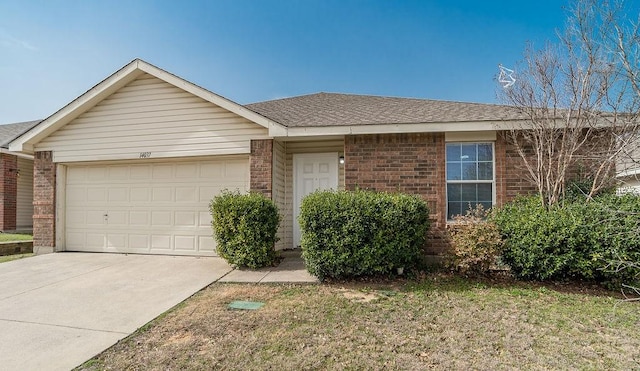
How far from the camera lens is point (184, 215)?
7.70 m

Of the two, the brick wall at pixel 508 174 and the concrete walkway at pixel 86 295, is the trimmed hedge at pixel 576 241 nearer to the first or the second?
the brick wall at pixel 508 174

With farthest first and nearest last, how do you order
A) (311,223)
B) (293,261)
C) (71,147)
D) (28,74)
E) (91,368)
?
(71,147) → (28,74) → (293,261) → (311,223) → (91,368)

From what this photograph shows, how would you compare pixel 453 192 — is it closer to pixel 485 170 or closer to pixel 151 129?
pixel 485 170

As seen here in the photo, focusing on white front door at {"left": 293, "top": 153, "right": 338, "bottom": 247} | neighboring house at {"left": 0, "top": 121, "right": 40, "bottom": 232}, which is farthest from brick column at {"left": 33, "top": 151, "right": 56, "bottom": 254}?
white front door at {"left": 293, "top": 153, "right": 338, "bottom": 247}

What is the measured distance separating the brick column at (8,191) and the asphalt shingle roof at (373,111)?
426 inches

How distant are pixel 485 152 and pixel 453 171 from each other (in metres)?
0.81

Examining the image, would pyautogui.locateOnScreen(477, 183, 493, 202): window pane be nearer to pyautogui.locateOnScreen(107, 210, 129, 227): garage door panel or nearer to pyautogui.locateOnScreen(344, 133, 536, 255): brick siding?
Result: pyautogui.locateOnScreen(344, 133, 536, 255): brick siding

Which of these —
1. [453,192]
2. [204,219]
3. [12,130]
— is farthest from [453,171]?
[12,130]

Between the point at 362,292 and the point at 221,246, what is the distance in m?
3.16

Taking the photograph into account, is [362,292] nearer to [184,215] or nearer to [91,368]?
[91,368]

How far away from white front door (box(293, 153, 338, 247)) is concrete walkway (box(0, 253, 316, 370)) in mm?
1596

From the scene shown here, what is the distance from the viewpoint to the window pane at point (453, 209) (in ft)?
22.3

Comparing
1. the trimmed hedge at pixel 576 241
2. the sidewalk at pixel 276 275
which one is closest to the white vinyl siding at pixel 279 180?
the sidewalk at pixel 276 275

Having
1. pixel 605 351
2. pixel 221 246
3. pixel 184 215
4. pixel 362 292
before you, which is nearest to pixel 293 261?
pixel 221 246
